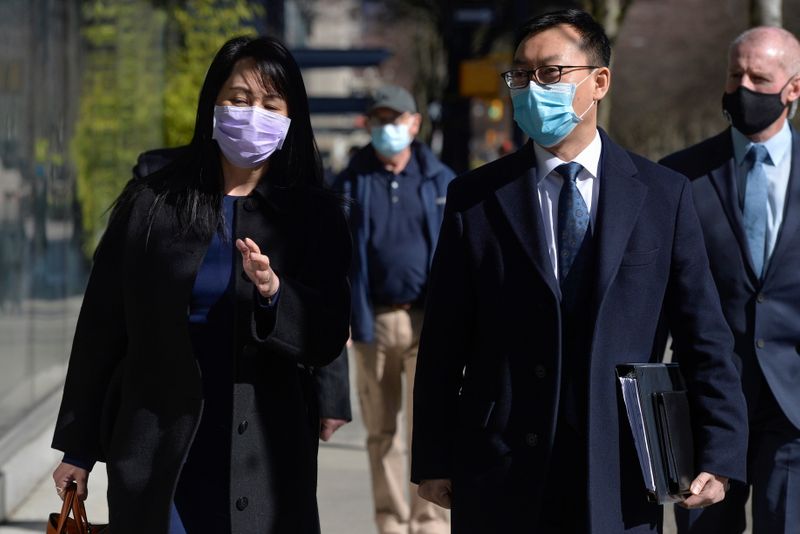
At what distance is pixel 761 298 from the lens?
4523 mm

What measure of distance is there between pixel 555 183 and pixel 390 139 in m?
3.24

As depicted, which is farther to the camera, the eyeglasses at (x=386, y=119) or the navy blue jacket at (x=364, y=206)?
the eyeglasses at (x=386, y=119)

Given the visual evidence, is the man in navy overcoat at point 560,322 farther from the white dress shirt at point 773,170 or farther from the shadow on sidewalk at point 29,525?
the shadow on sidewalk at point 29,525

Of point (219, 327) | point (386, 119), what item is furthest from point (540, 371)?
point (386, 119)

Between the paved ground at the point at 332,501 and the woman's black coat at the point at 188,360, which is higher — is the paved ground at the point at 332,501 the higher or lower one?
the lower one

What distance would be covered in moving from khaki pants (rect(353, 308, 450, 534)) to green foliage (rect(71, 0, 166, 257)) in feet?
15.6

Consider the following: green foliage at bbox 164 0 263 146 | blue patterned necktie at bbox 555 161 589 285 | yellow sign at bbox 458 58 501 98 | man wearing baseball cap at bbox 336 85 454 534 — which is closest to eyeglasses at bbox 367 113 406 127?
man wearing baseball cap at bbox 336 85 454 534

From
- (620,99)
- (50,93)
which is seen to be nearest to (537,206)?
(50,93)

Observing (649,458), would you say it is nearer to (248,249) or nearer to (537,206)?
(537,206)

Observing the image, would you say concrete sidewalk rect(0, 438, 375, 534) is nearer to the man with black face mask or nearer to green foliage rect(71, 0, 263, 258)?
the man with black face mask

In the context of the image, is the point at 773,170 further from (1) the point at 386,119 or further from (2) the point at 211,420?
(1) the point at 386,119

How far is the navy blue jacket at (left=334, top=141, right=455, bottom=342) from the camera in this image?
20.8 feet

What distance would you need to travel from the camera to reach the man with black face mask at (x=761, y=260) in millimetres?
4504

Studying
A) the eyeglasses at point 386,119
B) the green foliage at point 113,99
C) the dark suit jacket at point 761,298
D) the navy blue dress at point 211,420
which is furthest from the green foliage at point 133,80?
the navy blue dress at point 211,420
